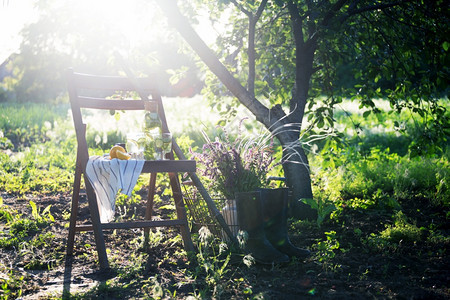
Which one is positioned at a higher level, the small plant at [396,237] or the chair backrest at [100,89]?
the chair backrest at [100,89]

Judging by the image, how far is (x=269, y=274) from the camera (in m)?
3.11

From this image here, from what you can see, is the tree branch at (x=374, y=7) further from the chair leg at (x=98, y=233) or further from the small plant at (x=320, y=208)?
the chair leg at (x=98, y=233)

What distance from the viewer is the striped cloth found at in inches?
121

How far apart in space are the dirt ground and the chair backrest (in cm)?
83

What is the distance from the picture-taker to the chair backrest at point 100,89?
3.35 metres

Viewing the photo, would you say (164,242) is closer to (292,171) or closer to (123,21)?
(292,171)

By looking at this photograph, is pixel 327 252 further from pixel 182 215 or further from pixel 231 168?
pixel 182 215

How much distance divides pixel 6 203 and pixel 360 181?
3.79 meters

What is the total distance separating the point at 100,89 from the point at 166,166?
2.88 feet

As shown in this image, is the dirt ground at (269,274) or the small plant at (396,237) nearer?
the dirt ground at (269,274)

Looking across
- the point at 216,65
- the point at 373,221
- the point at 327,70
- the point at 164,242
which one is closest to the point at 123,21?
the point at 216,65

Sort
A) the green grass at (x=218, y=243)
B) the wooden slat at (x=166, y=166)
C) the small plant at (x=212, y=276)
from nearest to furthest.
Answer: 1. the small plant at (x=212, y=276)
2. the green grass at (x=218, y=243)
3. the wooden slat at (x=166, y=166)

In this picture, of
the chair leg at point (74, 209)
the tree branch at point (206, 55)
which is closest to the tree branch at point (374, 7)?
the tree branch at point (206, 55)

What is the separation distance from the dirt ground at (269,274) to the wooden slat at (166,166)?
66 cm
